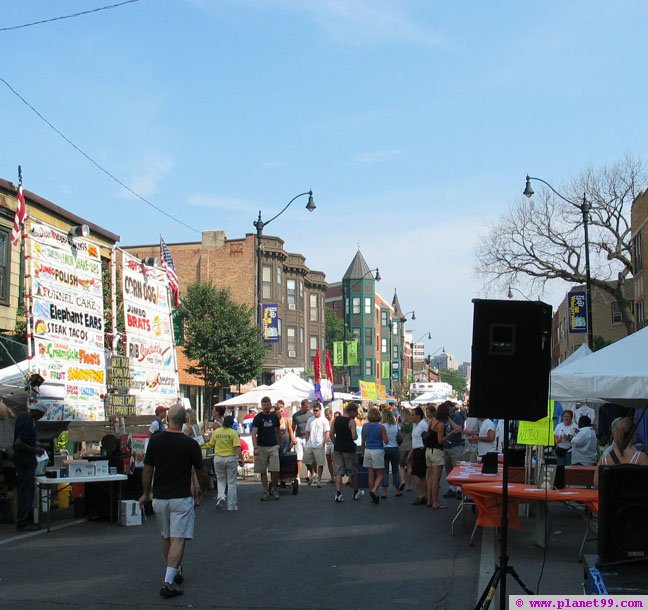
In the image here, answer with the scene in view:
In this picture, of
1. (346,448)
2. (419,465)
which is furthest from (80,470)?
(419,465)

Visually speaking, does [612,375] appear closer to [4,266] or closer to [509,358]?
[509,358]

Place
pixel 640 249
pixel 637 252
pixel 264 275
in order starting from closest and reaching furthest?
pixel 640 249, pixel 637 252, pixel 264 275

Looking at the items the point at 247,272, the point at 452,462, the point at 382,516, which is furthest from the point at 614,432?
the point at 247,272

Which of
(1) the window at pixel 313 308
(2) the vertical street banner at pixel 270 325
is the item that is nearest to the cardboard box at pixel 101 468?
(2) the vertical street banner at pixel 270 325

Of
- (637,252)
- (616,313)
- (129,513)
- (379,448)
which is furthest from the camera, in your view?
(616,313)

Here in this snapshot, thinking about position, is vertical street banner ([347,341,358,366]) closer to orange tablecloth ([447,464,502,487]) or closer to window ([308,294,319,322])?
window ([308,294,319,322])

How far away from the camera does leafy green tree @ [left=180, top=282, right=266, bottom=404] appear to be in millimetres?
42375

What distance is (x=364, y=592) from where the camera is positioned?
810 cm

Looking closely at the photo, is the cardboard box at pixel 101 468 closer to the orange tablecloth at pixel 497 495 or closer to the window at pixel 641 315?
the orange tablecloth at pixel 497 495

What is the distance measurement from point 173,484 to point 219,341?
34305mm

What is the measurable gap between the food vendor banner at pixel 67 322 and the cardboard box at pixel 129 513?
164 cm

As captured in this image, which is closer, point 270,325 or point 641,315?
point 641,315

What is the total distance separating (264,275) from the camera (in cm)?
5606

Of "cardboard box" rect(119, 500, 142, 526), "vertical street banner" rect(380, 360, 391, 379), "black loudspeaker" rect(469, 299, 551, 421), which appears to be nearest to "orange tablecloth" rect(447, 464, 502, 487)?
"black loudspeaker" rect(469, 299, 551, 421)
